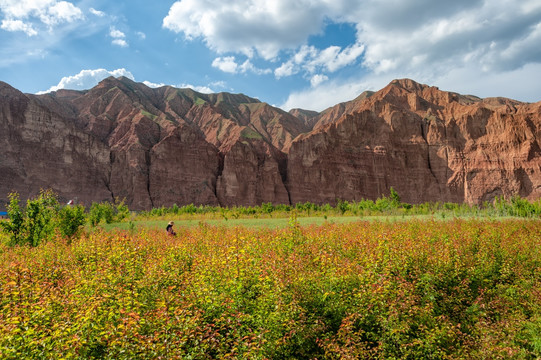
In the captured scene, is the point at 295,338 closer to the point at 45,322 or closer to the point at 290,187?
the point at 45,322

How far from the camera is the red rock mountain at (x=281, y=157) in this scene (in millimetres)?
77625

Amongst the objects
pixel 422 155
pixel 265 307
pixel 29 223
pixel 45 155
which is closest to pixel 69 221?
pixel 29 223

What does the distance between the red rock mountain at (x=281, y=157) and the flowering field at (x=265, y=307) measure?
7712 cm

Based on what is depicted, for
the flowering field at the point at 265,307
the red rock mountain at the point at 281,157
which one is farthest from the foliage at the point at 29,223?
the red rock mountain at the point at 281,157

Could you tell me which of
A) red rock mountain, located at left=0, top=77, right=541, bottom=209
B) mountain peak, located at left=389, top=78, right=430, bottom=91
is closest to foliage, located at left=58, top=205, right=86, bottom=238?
red rock mountain, located at left=0, top=77, right=541, bottom=209

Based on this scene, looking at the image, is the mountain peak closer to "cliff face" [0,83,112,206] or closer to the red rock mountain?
the red rock mountain

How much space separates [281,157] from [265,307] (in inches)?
3655

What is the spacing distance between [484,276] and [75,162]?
292ft

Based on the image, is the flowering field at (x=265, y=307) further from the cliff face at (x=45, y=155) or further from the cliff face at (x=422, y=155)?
the cliff face at (x=422, y=155)

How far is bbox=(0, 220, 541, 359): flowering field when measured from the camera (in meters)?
4.26

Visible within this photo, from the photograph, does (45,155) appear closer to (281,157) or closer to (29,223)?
(281,157)

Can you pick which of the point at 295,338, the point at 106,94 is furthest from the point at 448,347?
the point at 106,94

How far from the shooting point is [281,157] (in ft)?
322

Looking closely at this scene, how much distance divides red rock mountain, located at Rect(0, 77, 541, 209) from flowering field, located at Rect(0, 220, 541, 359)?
3036 inches
